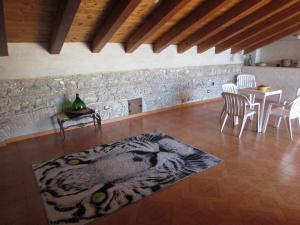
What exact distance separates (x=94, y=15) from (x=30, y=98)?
1.80 meters

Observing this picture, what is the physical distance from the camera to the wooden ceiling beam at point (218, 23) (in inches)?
144

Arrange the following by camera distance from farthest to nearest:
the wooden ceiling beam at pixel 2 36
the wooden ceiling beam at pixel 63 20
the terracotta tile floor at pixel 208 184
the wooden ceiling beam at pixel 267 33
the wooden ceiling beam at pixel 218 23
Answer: the wooden ceiling beam at pixel 267 33 → the wooden ceiling beam at pixel 218 23 → the wooden ceiling beam at pixel 63 20 → the wooden ceiling beam at pixel 2 36 → the terracotta tile floor at pixel 208 184

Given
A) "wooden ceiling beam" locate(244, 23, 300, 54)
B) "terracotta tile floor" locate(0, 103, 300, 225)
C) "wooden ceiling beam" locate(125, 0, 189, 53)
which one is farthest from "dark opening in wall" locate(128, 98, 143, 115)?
"wooden ceiling beam" locate(244, 23, 300, 54)

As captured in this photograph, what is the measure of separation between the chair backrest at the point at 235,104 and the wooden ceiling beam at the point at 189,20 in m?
1.35

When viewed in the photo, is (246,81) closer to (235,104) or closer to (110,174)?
(235,104)

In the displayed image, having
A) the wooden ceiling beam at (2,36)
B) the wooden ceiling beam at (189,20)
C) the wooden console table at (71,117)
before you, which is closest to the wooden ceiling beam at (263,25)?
the wooden ceiling beam at (189,20)

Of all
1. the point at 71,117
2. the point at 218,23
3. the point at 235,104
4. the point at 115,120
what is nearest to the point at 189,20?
the point at 218,23

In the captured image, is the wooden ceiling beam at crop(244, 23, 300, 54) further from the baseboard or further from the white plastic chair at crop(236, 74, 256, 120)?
the baseboard

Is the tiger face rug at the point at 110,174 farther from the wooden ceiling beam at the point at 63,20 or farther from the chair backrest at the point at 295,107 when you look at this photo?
the wooden ceiling beam at the point at 63,20

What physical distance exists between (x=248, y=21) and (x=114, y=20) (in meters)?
2.68

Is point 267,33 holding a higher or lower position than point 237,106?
higher

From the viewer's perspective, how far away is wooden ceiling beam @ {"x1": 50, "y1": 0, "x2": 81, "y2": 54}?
2.55 meters

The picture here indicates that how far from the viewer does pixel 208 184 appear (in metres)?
2.51

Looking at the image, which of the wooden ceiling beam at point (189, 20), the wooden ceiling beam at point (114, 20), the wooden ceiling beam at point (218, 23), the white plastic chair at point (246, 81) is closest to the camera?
the wooden ceiling beam at point (114, 20)
